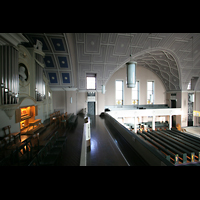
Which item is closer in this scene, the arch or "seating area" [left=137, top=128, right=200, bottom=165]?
"seating area" [left=137, top=128, right=200, bottom=165]

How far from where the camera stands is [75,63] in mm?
9445

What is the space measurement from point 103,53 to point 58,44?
12.4 ft

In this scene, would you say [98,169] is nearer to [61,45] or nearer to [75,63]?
[61,45]

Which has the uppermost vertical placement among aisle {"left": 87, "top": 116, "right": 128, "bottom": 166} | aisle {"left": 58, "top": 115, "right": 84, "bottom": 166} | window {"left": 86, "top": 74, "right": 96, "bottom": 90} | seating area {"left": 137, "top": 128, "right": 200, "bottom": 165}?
window {"left": 86, "top": 74, "right": 96, "bottom": 90}

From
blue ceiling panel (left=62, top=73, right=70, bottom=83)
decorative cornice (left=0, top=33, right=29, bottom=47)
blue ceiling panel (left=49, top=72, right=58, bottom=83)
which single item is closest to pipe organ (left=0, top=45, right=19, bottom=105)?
decorative cornice (left=0, top=33, right=29, bottom=47)

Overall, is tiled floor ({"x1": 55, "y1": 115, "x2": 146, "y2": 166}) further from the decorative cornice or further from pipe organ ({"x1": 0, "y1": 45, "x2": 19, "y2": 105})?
the decorative cornice

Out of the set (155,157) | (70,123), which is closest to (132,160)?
(155,157)

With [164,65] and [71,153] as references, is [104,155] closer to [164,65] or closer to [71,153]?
[71,153]

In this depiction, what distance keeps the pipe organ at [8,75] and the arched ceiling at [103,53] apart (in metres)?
3.05

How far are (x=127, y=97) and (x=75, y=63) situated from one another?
25.9 feet

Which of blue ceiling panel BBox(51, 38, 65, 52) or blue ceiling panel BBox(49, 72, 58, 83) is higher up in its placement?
blue ceiling panel BBox(51, 38, 65, 52)

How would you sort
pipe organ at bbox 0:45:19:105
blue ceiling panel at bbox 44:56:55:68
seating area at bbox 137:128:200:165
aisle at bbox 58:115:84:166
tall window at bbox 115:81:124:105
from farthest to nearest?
tall window at bbox 115:81:124:105 → blue ceiling panel at bbox 44:56:55:68 → seating area at bbox 137:128:200:165 → pipe organ at bbox 0:45:19:105 → aisle at bbox 58:115:84:166

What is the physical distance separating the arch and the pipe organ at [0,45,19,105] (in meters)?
8.05

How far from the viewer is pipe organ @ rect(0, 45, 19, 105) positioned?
13.0 feet
